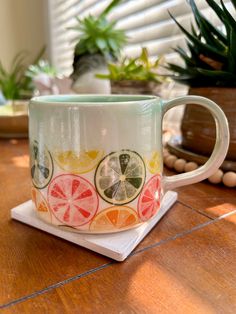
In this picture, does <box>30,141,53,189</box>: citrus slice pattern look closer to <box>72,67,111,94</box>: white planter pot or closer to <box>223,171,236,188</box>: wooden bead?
<box>223,171,236,188</box>: wooden bead

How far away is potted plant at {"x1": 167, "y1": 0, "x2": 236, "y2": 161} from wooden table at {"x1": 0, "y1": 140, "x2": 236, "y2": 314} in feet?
0.49

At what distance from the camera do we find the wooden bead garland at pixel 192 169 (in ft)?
1.41

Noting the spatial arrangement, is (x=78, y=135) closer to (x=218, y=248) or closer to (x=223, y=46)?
(x=218, y=248)

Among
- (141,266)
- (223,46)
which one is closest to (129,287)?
(141,266)

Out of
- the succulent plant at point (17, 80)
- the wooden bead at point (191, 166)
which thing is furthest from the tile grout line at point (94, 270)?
the succulent plant at point (17, 80)

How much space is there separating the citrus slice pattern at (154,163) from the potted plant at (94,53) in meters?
0.59

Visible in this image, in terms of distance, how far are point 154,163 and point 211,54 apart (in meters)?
0.25

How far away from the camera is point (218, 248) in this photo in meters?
0.29

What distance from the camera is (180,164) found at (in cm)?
49

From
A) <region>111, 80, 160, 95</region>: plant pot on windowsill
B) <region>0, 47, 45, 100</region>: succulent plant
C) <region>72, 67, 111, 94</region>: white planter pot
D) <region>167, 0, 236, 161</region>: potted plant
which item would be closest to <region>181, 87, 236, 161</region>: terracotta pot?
<region>167, 0, 236, 161</region>: potted plant

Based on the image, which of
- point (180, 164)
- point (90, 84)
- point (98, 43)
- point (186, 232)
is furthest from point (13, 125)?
point (186, 232)

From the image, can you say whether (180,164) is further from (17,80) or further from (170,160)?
(17,80)

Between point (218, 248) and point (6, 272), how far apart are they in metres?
0.19

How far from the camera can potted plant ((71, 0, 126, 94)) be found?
0.86 meters
